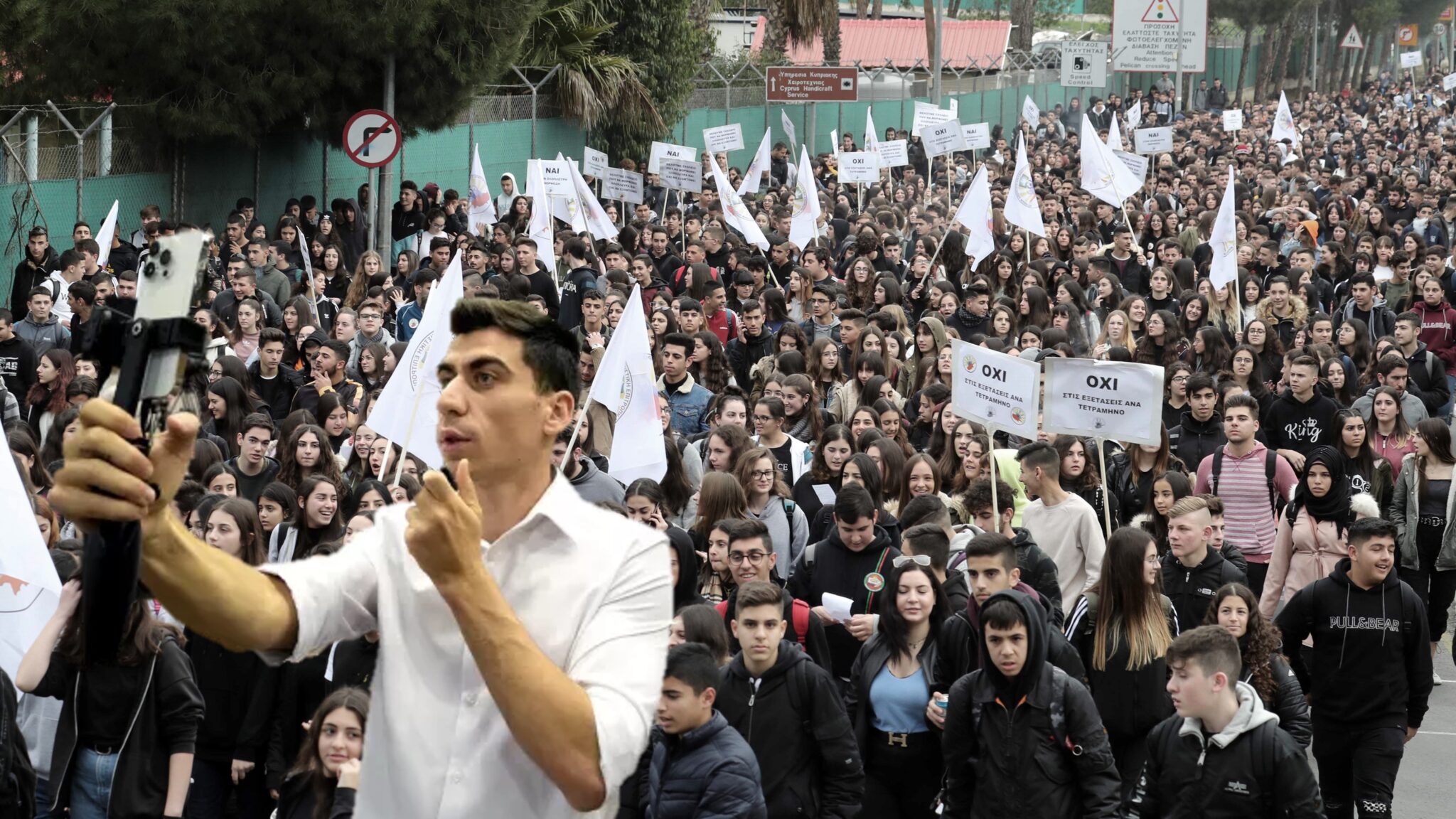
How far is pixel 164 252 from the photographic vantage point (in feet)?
7.44

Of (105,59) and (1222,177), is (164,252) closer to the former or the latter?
(105,59)

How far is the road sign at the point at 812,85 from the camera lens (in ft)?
108

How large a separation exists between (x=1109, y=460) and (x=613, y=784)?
914 centimetres

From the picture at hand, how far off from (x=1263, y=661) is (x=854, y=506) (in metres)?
1.80

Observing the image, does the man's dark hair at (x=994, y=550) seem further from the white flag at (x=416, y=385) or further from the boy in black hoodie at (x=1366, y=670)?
the white flag at (x=416, y=385)

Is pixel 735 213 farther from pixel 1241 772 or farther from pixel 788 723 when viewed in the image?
pixel 1241 772

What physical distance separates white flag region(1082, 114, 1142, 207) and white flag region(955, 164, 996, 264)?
425 centimetres

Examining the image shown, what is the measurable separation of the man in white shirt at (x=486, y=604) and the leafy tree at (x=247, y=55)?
17.8 metres

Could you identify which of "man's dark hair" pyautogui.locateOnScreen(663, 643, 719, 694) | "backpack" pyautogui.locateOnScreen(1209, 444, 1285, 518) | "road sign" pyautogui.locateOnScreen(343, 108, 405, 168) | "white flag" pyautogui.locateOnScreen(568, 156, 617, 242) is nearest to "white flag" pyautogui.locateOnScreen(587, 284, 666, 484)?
"backpack" pyautogui.locateOnScreen(1209, 444, 1285, 518)

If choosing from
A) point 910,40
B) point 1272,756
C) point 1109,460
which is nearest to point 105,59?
point 1109,460

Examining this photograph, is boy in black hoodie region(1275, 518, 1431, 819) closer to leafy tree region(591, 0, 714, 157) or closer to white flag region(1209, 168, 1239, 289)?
white flag region(1209, 168, 1239, 289)

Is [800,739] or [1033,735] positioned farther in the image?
[800,739]

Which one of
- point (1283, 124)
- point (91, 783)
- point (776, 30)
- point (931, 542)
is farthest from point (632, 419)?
point (776, 30)

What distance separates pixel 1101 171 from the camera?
74.2 feet
